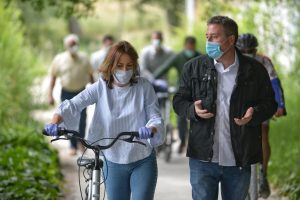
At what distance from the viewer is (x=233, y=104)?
264 inches

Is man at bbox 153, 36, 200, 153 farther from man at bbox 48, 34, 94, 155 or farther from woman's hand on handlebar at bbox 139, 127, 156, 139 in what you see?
woman's hand on handlebar at bbox 139, 127, 156, 139

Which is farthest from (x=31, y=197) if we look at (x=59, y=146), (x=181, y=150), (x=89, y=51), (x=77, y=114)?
(x=89, y=51)

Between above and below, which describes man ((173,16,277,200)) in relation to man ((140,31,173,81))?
below

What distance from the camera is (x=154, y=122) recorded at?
665 cm

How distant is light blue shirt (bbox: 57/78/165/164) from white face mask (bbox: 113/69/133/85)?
7 centimetres

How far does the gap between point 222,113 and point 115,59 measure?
0.91 m

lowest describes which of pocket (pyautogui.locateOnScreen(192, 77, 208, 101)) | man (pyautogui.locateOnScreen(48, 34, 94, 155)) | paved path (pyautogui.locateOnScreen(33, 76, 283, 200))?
paved path (pyautogui.locateOnScreen(33, 76, 283, 200))

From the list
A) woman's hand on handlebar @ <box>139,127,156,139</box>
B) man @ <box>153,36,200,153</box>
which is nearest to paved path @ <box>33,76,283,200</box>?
man @ <box>153,36,200,153</box>

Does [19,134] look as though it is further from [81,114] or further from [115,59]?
[115,59]

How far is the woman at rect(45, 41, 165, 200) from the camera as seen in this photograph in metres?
6.79

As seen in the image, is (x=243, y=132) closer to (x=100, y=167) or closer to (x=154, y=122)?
(x=154, y=122)

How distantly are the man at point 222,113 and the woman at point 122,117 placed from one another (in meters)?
0.29

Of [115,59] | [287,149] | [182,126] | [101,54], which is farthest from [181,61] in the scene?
[115,59]

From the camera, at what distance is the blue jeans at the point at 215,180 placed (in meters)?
6.73
